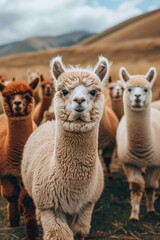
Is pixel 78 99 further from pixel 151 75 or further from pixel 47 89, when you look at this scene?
pixel 47 89

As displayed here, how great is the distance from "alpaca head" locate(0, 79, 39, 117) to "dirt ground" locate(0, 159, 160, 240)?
150 cm

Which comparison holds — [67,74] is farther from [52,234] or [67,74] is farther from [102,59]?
[52,234]

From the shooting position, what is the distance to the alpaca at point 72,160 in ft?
11.2

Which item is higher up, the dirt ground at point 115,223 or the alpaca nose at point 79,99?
the alpaca nose at point 79,99

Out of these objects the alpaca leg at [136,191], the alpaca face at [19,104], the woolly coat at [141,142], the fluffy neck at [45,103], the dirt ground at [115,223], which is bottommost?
the dirt ground at [115,223]

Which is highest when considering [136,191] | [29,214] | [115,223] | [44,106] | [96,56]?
[96,56]

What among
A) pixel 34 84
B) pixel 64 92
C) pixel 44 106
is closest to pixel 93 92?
pixel 64 92

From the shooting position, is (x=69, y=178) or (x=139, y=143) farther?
(x=139, y=143)

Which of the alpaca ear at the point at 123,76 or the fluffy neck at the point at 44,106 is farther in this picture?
the fluffy neck at the point at 44,106

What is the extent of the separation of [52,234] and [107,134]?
11.6 feet

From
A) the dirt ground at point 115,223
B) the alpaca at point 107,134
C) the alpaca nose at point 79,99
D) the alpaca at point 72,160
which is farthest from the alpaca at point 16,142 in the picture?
the alpaca at point 107,134

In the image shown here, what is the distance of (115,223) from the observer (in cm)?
557

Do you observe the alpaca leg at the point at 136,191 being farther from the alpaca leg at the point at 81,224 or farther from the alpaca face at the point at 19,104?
the alpaca leg at the point at 81,224

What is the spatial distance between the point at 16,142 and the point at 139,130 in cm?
174
